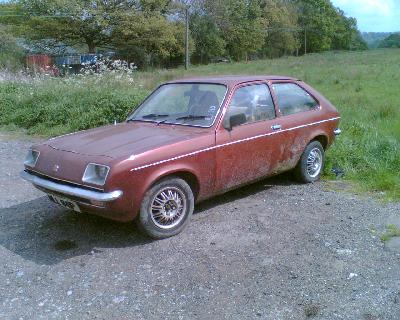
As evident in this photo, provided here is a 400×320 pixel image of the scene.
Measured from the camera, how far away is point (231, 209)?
5.78 metres

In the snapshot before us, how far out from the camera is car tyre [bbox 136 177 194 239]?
4695 mm

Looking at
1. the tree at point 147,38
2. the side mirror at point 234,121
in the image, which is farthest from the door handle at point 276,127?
the tree at point 147,38

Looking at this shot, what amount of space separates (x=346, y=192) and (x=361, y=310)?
3.02 meters

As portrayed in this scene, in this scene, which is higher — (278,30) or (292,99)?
(278,30)

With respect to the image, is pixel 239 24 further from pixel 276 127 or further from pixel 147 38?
pixel 276 127

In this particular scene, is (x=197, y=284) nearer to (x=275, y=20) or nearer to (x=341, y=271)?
(x=341, y=271)

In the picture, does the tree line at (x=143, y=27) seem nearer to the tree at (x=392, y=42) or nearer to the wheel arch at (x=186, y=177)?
the wheel arch at (x=186, y=177)

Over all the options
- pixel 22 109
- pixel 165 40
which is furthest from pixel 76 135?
pixel 165 40

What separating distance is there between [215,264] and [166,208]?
2.85 ft

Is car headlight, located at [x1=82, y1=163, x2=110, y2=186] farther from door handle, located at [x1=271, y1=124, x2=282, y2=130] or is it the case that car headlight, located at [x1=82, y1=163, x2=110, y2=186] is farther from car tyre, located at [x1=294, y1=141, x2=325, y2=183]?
car tyre, located at [x1=294, y1=141, x2=325, y2=183]

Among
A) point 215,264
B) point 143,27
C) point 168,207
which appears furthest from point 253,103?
point 143,27

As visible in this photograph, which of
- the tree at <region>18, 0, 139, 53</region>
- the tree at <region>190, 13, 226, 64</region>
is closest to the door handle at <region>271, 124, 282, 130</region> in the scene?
the tree at <region>18, 0, 139, 53</region>

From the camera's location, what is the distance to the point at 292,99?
21.1 feet

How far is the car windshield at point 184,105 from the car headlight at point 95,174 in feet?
4.39
